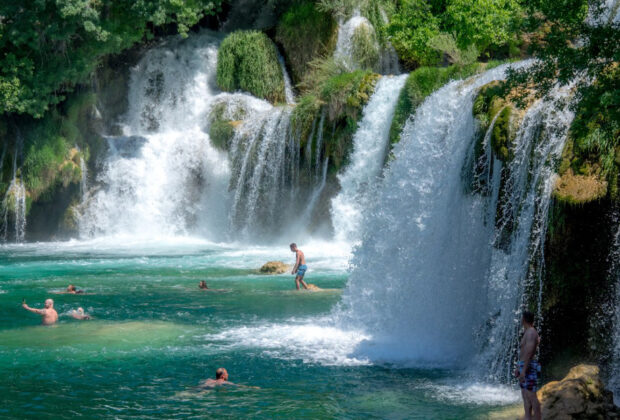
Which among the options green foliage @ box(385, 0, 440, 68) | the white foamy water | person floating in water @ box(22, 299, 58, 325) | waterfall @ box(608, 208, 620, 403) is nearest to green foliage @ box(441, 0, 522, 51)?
green foliage @ box(385, 0, 440, 68)

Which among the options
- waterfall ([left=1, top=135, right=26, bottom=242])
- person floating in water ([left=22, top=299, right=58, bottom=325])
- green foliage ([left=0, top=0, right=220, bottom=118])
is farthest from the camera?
waterfall ([left=1, top=135, right=26, bottom=242])

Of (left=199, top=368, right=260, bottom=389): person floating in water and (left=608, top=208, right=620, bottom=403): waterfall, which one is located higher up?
(left=608, top=208, right=620, bottom=403): waterfall

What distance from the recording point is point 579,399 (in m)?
8.28

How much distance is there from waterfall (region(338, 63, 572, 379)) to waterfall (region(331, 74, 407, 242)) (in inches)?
336

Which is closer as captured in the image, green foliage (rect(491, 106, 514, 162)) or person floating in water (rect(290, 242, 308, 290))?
green foliage (rect(491, 106, 514, 162))

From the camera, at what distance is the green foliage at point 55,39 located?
83.5 feet

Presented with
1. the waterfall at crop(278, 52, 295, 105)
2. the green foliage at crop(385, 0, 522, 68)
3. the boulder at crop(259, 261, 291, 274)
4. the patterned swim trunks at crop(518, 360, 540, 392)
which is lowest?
the patterned swim trunks at crop(518, 360, 540, 392)

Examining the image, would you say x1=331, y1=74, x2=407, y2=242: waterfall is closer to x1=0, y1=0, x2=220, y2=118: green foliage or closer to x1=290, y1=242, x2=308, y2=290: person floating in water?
x1=290, y1=242, x2=308, y2=290: person floating in water

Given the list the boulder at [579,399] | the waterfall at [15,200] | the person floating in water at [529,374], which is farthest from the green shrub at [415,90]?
the person floating in water at [529,374]

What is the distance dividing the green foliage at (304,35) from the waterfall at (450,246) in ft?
49.8

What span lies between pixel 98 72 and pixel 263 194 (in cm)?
1002

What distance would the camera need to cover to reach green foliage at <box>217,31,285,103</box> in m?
→ 30.9

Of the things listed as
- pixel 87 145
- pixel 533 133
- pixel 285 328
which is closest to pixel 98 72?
pixel 87 145

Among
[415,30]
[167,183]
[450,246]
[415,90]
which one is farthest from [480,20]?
[450,246]
